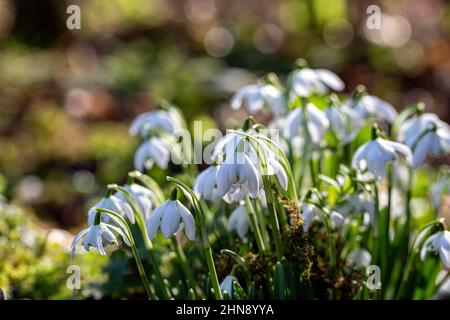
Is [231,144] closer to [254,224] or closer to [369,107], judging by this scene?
[254,224]

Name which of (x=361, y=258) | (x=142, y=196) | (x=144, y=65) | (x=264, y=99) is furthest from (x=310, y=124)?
(x=144, y=65)

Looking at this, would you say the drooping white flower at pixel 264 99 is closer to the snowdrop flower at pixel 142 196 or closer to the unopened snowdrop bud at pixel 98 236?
the snowdrop flower at pixel 142 196

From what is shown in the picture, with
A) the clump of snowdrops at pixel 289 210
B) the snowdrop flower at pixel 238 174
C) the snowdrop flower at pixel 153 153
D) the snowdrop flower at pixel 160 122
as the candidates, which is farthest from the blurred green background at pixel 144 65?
the snowdrop flower at pixel 238 174

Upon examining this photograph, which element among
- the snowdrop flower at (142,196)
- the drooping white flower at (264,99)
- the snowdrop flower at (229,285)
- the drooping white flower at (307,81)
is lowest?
the snowdrop flower at (229,285)

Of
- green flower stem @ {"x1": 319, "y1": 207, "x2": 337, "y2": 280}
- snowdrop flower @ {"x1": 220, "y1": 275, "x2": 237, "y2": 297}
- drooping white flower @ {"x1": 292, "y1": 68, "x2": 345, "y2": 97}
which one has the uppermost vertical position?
drooping white flower @ {"x1": 292, "y1": 68, "x2": 345, "y2": 97}

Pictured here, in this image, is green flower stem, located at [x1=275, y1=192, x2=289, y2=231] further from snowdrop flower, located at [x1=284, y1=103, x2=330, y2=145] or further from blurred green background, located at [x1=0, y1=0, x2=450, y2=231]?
blurred green background, located at [x1=0, y1=0, x2=450, y2=231]

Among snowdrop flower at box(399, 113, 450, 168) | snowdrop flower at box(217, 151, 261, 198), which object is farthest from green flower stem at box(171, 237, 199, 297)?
snowdrop flower at box(399, 113, 450, 168)

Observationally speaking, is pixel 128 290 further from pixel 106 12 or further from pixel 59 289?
pixel 106 12

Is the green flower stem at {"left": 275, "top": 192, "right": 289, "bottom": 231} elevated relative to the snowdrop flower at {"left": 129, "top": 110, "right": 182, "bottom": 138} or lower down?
lower down
